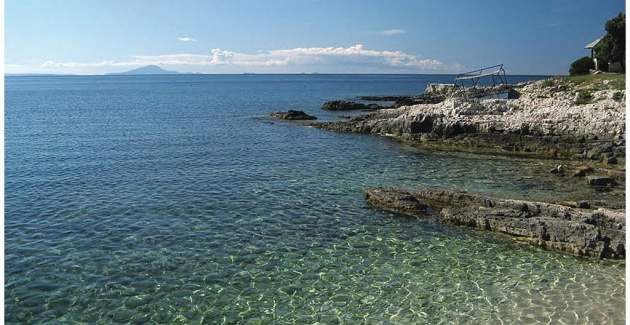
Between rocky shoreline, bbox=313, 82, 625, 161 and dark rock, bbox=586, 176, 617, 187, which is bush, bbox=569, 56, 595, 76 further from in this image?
dark rock, bbox=586, 176, 617, 187

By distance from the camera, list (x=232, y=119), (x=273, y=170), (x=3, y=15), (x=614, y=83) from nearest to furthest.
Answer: (x=3, y=15)
(x=273, y=170)
(x=614, y=83)
(x=232, y=119)

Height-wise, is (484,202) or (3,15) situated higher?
(3,15)

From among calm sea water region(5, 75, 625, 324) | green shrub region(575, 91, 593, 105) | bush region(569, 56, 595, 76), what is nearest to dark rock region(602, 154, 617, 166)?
calm sea water region(5, 75, 625, 324)

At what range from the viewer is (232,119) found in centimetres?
7231

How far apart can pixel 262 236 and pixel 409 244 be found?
6.03 metres

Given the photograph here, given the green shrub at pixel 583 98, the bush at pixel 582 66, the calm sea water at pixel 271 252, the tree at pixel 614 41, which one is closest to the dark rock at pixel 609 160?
the calm sea water at pixel 271 252

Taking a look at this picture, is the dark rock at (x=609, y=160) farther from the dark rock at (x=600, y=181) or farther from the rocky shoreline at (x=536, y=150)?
the dark rock at (x=600, y=181)

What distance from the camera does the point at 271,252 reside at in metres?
19.5

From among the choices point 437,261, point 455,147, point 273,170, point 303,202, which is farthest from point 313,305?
point 455,147

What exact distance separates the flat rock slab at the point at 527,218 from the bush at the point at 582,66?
8173 centimetres

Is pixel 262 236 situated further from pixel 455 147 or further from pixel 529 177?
pixel 455 147

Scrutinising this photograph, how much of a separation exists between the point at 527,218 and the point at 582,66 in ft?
280

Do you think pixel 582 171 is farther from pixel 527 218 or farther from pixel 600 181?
pixel 527 218

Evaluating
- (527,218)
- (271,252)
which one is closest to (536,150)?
(527,218)
